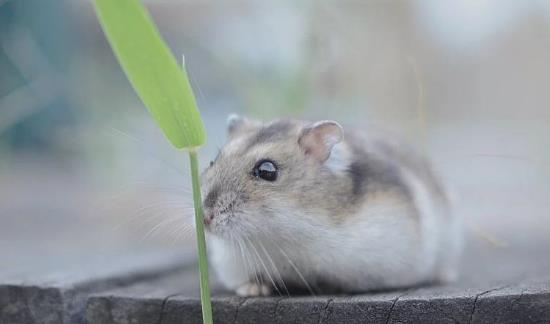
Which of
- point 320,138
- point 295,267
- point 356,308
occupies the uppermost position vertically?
point 320,138

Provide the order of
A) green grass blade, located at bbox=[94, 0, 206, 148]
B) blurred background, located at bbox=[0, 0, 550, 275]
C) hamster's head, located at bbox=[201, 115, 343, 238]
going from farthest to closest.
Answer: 1. blurred background, located at bbox=[0, 0, 550, 275]
2. hamster's head, located at bbox=[201, 115, 343, 238]
3. green grass blade, located at bbox=[94, 0, 206, 148]

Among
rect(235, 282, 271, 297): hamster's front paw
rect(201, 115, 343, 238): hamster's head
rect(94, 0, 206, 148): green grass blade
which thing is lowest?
rect(235, 282, 271, 297): hamster's front paw

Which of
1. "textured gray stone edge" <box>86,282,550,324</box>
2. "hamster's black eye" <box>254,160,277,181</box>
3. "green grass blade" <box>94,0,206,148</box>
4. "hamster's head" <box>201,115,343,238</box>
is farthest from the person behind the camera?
"hamster's black eye" <box>254,160,277,181</box>

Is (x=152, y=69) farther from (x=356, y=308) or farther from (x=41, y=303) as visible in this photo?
(x=41, y=303)

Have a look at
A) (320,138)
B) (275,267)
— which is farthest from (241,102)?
(275,267)

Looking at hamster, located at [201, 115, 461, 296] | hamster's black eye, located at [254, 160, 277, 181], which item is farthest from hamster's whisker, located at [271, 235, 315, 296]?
hamster's black eye, located at [254, 160, 277, 181]

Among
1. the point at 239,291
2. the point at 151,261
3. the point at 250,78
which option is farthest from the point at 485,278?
the point at 250,78

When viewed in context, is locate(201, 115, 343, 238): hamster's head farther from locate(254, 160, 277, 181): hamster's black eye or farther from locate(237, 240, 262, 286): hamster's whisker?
locate(237, 240, 262, 286): hamster's whisker
